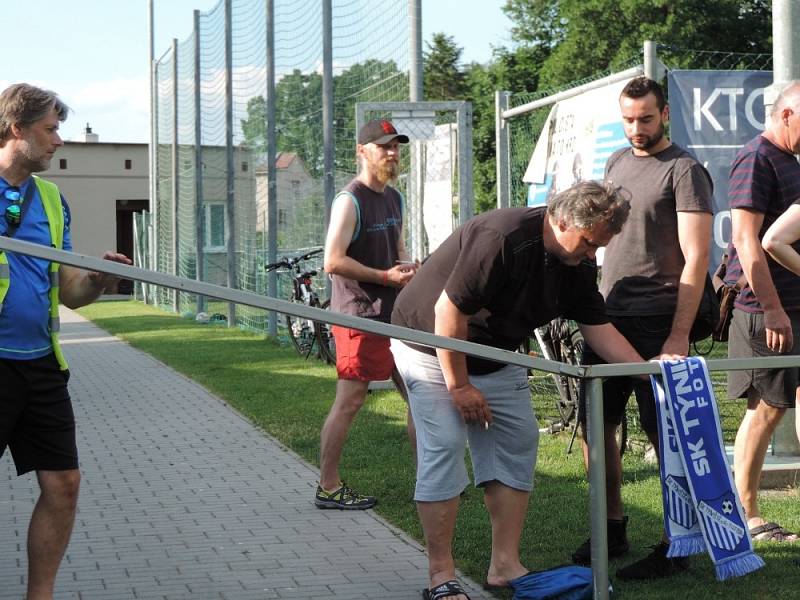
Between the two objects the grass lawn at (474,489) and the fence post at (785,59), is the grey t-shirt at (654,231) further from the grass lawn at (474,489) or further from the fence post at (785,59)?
the fence post at (785,59)

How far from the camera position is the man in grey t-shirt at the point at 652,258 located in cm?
519

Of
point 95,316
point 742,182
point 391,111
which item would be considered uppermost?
point 391,111

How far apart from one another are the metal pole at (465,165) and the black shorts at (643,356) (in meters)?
5.51

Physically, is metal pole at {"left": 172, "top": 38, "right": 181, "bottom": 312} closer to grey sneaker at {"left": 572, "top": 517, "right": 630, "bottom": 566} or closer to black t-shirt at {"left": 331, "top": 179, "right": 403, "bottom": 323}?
black t-shirt at {"left": 331, "top": 179, "right": 403, "bottom": 323}

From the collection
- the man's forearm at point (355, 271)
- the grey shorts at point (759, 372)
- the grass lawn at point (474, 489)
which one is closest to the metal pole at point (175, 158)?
the grass lawn at point (474, 489)

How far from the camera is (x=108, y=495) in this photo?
748cm

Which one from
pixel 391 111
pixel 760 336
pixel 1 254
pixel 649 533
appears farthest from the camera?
pixel 391 111

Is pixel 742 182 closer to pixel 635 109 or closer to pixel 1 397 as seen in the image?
pixel 635 109

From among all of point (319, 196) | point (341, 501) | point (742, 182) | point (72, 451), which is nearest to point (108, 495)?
point (341, 501)

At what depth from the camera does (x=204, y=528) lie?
656 centimetres

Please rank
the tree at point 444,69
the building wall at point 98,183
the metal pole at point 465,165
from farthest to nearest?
the tree at point 444,69
the building wall at point 98,183
the metal pole at point 465,165

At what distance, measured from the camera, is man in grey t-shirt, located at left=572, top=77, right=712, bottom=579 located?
5.19 meters

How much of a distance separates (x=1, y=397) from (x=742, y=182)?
3154 millimetres

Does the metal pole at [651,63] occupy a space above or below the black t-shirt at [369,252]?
above
